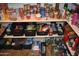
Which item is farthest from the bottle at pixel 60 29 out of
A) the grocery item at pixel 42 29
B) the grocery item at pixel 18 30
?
the grocery item at pixel 18 30

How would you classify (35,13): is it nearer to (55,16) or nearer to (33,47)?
(55,16)

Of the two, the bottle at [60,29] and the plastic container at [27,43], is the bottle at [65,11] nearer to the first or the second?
the bottle at [60,29]

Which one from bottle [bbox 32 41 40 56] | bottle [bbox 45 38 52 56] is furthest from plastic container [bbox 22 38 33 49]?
bottle [bbox 45 38 52 56]

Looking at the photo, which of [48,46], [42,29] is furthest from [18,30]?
[48,46]

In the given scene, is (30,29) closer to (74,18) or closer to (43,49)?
(43,49)

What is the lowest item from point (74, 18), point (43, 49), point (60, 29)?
point (43, 49)

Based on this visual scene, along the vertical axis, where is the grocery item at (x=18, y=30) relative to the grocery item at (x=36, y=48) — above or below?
above

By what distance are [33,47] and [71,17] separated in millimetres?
590

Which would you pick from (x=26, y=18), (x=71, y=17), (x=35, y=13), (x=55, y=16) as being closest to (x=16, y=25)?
(x=26, y=18)

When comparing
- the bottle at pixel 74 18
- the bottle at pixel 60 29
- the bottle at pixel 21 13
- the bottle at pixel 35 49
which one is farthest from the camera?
the bottle at pixel 60 29

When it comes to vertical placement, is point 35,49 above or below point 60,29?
below

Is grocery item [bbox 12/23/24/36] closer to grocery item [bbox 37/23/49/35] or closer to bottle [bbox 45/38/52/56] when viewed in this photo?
grocery item [bbox 37/23/49/35]

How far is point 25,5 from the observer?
1585 millimetres

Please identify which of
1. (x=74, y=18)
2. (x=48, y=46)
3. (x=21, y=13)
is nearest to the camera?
(x=74, y=18)
